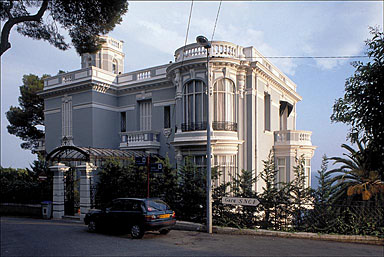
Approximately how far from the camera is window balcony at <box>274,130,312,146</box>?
21.1 m

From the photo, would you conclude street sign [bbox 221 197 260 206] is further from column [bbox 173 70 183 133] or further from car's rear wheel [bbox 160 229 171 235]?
column [bbox 173 70 183 133]

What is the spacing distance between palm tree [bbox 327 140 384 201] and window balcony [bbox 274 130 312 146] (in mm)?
5525

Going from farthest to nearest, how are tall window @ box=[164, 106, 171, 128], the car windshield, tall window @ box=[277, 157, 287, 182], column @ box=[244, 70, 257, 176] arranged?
1. tall window @ box=[164, 106, 171, 128]
2. tall window @ box=[277, 157, 287, 182]
3. column @ box=[244, 70, 257, 176]
4. the car windshield

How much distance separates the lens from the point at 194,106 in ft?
62.7

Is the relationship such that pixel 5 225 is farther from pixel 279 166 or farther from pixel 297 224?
pixel 279 166

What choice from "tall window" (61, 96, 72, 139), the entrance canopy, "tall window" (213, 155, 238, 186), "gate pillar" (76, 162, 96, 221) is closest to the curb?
"gate pillar" (76, 162, 96, 221)

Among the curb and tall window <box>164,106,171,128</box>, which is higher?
tall window <box>164,106,171,128</box>

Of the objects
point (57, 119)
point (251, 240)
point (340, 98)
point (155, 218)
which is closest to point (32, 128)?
point (57, 119)

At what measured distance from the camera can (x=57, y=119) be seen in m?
25.9

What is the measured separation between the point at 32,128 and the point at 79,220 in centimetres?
2433

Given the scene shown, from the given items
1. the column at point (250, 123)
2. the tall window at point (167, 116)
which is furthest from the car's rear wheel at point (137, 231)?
the tall window at point (167, 116)

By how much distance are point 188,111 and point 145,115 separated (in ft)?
17.4

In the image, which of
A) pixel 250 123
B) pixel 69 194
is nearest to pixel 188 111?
pixel 250 123

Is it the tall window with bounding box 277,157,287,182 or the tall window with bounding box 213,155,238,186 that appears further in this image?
the tall window with bounding box 277,157,287,182
